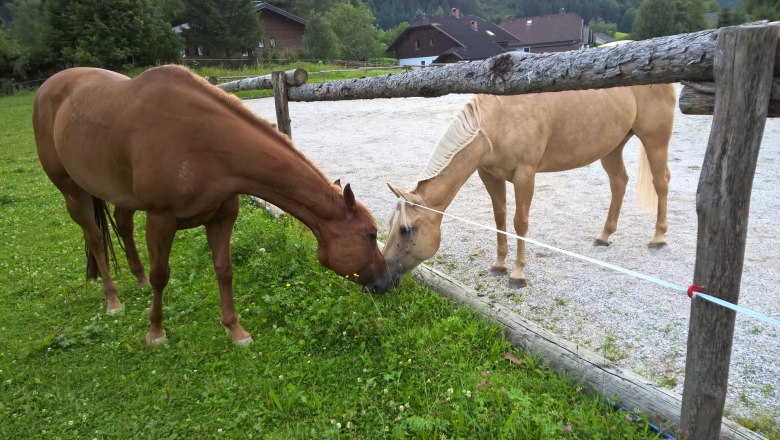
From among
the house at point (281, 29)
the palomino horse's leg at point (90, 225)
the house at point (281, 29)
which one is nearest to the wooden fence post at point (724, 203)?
the palomino horse's leg at point (90, 225)

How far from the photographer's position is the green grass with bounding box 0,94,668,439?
2375 millimetres

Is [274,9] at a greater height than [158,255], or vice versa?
[274,9]

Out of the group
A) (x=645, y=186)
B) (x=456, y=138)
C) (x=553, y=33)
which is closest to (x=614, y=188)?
(x=645, y=186)

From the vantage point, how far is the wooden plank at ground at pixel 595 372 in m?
2.19

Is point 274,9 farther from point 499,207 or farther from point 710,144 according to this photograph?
point 710,144

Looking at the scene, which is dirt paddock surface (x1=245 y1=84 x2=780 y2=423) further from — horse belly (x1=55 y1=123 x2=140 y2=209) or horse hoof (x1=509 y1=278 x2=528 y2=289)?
horse belly (x1=55 y1=123 x2=140 y2=209)

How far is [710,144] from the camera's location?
1737 millimetres

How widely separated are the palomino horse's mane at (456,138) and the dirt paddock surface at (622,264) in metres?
1.17

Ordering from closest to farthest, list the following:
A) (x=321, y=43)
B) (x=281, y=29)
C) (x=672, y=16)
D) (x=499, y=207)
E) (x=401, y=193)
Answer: (x=401, y=193), (x=499, y=207), (x=321, y=43), (x=672, y=16), (x=281, y=29)

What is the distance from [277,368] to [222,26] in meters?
43.0

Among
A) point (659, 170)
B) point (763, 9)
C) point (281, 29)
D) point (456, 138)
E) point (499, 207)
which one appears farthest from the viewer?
point (281, 29)

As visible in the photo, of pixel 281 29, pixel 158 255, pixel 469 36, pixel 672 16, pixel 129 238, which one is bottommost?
pixel 129 238

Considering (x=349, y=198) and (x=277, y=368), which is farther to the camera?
(x=277, y=368)

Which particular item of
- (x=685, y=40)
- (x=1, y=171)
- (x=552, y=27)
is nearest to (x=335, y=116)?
(x=1, y=171)
